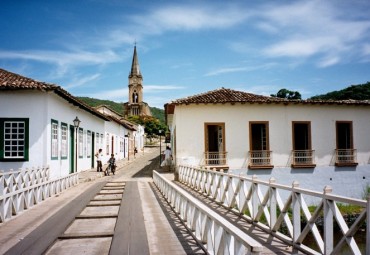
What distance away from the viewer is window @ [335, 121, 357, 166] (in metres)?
18.8

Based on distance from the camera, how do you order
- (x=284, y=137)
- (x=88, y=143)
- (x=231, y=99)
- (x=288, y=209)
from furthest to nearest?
1. (x=88, y=143)
2. (x=284, y=137)
3. (x=231, y=99)
4. (x=288, y=209)

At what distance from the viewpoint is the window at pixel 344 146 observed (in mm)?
18828

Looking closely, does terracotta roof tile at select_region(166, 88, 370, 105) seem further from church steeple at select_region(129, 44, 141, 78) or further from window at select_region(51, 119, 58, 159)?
church steeple at select_region(129, 44, 141, 78)

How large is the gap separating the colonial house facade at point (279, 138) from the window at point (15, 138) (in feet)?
23.6

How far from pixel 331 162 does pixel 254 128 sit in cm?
462

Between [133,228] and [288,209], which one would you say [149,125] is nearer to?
[133,228]

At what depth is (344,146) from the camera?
20172 millimetres

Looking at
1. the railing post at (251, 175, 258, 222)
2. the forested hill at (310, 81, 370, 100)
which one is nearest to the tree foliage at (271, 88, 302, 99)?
the forested hill at (310, 81, 370, 100)

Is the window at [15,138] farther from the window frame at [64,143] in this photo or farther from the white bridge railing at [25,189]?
the window frame at [64,143]

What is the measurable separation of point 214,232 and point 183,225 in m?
2.37

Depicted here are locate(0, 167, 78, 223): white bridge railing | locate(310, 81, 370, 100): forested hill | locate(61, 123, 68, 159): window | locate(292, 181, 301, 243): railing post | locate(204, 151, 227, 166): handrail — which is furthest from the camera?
locate(310, 81, 370, 100): forested hill

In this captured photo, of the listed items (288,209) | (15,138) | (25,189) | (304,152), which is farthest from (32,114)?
(304,152)

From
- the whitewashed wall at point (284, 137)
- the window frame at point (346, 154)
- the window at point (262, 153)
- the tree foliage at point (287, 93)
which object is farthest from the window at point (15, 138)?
the tree foliage at point (287, 93)

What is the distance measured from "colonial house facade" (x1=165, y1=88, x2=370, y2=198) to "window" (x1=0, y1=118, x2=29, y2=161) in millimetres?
7178
